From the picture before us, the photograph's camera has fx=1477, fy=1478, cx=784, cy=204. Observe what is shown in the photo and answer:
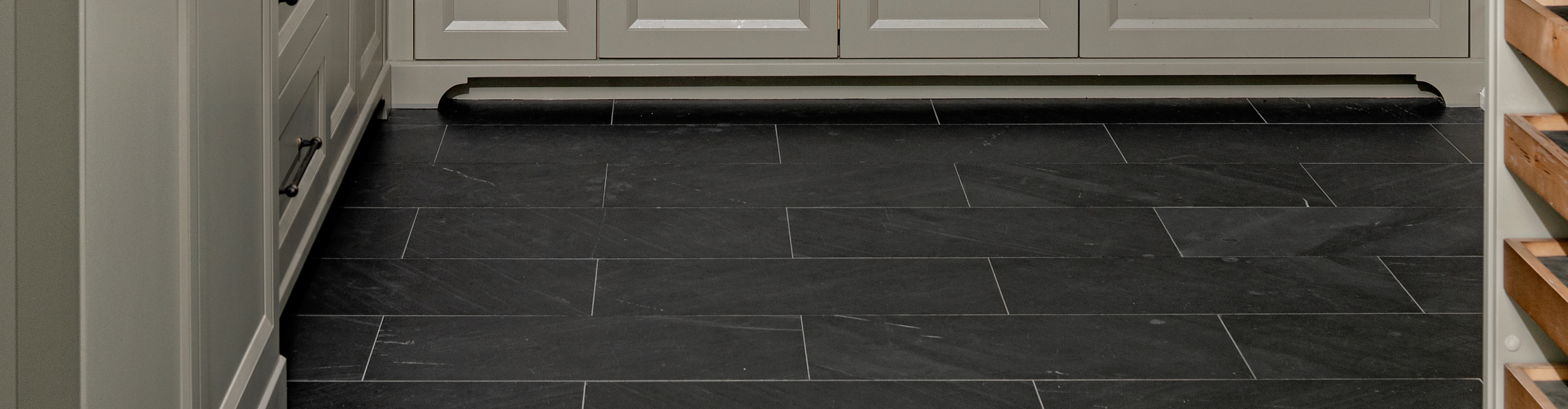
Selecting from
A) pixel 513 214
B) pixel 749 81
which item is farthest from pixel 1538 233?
pixel 749 81

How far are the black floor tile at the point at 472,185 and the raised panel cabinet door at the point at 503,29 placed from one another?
479 millimetres

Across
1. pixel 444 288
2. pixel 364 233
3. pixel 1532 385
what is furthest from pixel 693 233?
pixel 1532 385

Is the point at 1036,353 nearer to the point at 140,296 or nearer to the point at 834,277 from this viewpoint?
the point at 834,277

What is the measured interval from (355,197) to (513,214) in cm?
32

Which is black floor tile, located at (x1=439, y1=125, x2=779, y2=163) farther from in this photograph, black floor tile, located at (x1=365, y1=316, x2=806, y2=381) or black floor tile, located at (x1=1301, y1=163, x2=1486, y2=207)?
black floor tile, located at (x1=1301, y1=163, x2=1486, y2=207)

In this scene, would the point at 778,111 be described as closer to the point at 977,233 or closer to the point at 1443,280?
the point at 977,233

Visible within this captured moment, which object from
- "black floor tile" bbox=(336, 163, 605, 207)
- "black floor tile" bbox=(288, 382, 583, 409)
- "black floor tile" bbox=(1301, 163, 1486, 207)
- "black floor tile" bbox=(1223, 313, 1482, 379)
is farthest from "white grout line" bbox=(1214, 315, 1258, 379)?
"black floor tile" bbox=(336, 163, 605, 207)

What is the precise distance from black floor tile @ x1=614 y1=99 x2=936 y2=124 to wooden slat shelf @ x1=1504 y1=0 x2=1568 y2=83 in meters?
2.02

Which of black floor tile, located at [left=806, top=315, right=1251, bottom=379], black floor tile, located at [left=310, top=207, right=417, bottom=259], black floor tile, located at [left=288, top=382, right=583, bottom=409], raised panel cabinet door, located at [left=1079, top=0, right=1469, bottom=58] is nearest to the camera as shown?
black floor tile, located at [left=288, top=382, right=583, bottom=409]

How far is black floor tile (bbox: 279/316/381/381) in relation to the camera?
200 cm

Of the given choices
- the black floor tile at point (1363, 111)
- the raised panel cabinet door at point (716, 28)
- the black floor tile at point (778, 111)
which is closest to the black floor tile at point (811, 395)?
the black floor tile at point (778, 111)

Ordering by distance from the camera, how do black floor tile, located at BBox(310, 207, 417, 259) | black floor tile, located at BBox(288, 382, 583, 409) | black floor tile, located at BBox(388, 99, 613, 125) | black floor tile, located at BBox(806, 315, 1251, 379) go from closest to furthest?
black floor tile, located at BBox(288, 382, 583, 409)
black floor tile, located at BBox(806, 315, 1251, 379)
black floor tile, located at BBox(310, 207, 417, 259)
black floor tile, located at BBox(388, 99, 613, 125)

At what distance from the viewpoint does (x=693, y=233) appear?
2.56m

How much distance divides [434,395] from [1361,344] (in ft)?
4.27
